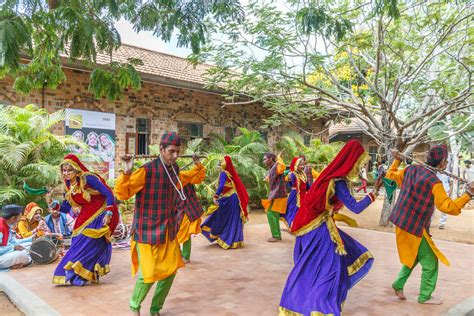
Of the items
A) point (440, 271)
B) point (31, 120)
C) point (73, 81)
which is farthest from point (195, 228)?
point (73, 81)

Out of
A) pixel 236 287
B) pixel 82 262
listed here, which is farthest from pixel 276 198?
pixel 82 262

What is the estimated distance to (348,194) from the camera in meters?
3.63

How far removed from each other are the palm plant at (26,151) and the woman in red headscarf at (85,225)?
3322 millimetres

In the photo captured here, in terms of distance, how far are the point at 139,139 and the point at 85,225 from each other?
7266 mm

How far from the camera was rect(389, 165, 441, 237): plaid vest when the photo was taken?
4223 mm

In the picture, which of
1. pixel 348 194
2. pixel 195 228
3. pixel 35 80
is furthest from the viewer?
pixel 195 228

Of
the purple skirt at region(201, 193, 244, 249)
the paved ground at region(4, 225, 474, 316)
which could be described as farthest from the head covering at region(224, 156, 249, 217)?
the paved ground at region(4, 225, 474, 316)

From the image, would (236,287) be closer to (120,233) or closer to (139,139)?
(120,233)

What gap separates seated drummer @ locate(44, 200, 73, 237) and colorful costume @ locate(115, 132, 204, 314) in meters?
3.01

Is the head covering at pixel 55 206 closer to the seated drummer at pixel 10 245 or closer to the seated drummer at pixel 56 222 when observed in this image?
the seated drummer at pixel 56 222

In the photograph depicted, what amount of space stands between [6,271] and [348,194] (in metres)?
4.91

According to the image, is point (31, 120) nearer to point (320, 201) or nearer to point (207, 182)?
point (207, 182)

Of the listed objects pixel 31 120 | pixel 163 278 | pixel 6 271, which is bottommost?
pixel 6 271

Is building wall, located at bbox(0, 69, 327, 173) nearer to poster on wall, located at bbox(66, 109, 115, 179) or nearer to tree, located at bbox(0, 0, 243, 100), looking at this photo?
poster on wall, located at bbox(66, 109, 115, 179)
